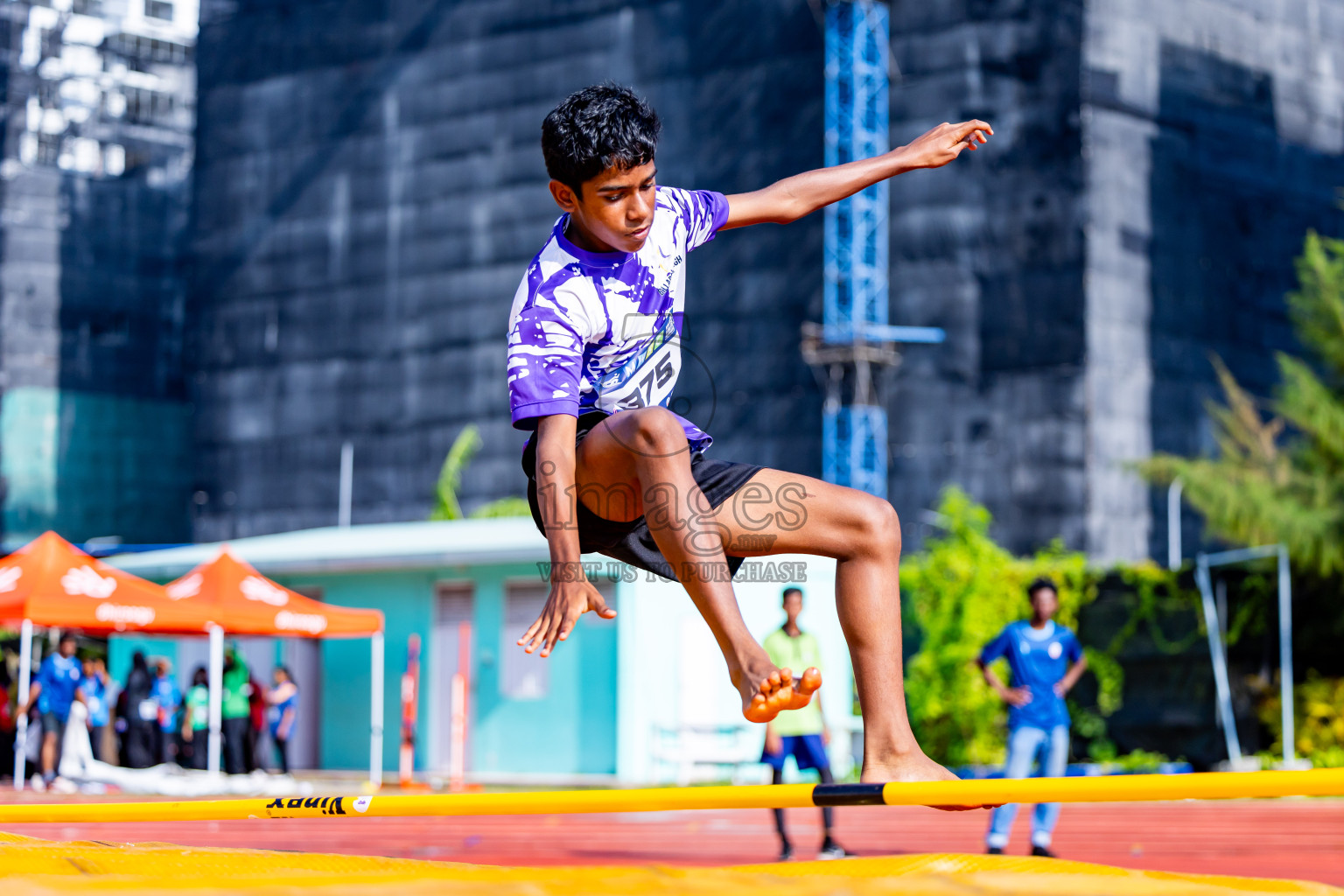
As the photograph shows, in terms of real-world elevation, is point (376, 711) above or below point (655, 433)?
below

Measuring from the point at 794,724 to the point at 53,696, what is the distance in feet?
36.4

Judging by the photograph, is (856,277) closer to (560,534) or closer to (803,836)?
(803,836)

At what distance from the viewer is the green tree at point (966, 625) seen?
19547mm

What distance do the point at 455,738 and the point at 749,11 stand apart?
70.3 ft

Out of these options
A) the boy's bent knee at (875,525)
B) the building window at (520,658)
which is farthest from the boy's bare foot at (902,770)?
the building window at (520,658)

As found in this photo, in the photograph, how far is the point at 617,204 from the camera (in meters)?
4.32

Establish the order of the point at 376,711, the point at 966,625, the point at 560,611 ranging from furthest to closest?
the point at 966,625 → the point at 376,711 → the point at 560,611

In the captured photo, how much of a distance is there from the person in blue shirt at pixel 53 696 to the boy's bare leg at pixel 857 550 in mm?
15445

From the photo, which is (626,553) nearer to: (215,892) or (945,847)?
(215,892)

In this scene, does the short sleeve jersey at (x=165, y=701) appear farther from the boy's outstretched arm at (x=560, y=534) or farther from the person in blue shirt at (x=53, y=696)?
the boy's outstretched arm at (x=560, y=534)

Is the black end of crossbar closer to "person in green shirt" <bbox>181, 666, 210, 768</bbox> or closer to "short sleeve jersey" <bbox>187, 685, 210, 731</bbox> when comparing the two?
"person in green shirt" <bbox>181, 666, 210, 768</bbox>

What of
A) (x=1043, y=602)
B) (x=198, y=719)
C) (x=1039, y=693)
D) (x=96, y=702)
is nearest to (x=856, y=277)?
(x=198, y=719)

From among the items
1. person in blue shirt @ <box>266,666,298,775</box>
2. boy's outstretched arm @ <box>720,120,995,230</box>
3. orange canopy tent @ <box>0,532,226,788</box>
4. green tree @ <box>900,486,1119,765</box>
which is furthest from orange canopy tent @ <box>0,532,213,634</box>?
boy's outstretched arm @ <box>720,120,995,230</box>

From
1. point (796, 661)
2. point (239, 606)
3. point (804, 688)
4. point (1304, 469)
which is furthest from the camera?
point (1304, 469)
